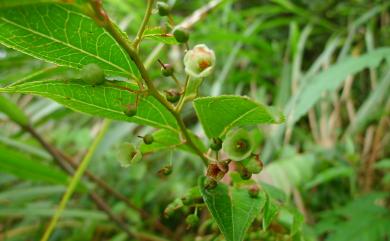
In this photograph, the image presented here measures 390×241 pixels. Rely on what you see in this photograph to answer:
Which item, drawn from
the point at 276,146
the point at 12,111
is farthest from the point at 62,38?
the point at 276,146

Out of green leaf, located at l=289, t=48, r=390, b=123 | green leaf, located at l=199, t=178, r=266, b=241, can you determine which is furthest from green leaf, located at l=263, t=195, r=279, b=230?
green leaf, located at l=289, t=48, r=390, b=123

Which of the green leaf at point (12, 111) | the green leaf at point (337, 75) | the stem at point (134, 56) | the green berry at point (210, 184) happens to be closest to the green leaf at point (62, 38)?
the stem at point (134, 56)

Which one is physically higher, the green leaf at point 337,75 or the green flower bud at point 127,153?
the green leaf at point 337,75

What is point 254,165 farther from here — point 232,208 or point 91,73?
point 91,73

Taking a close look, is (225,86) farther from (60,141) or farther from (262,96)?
(60,141)

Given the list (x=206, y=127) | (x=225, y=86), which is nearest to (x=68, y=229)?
(x=225, y=86)

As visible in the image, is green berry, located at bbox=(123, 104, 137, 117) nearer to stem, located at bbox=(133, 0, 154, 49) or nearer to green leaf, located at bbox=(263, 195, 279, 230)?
stem, located at bbox=(133, 0, 154, 49)

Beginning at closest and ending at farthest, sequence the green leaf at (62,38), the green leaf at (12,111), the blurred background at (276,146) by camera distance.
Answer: the green leaf at (62,38)
the green leaf at (12,111)
the blurred background at (276,146)

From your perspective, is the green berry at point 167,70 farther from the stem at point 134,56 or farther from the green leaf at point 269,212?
the green leaf at point 269,212
